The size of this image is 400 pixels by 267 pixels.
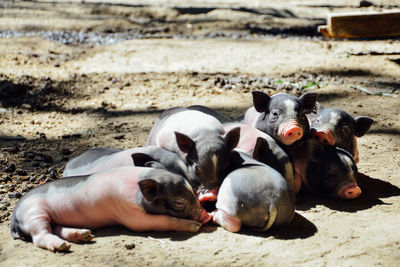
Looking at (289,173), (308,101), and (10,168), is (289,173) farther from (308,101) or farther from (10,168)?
(10,168)

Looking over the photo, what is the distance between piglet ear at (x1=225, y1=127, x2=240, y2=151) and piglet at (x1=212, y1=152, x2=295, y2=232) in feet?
0.92

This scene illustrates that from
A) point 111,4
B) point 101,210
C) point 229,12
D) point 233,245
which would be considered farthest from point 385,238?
point 111,4

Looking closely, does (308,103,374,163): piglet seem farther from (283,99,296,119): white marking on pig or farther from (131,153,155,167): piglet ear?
(131,153,155,167): piglet ear

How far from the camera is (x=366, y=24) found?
7.55m

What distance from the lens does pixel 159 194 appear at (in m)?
3.18

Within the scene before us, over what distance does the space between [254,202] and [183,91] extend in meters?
3.48

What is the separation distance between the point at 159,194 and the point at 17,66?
202 inches

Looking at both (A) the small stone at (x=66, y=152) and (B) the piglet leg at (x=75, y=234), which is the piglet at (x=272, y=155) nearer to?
(B) the piglet leg at (x=75, y=234)

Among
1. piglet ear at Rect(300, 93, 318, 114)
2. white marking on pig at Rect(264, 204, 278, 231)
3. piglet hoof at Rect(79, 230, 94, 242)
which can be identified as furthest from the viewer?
piglet ear at Rect(300, 93, 318, 114)

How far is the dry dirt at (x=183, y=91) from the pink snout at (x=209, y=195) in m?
0.26

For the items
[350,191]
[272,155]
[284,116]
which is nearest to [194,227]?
[272,155]

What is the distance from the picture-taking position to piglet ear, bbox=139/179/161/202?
10.2ft

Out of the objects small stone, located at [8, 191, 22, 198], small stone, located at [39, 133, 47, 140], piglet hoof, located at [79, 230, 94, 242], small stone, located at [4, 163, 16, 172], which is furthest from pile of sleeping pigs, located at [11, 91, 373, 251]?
small stone, located at [39, 133, 47, 140]

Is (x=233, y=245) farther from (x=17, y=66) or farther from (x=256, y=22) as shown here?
(x=256, y=22)
